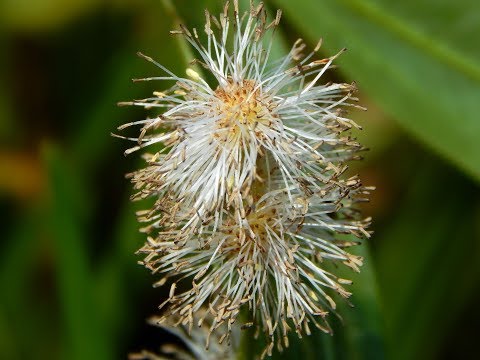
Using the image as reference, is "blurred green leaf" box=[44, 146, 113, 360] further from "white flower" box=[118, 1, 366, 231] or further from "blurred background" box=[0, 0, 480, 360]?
"white flower" box=[118, 1, 366, 231]

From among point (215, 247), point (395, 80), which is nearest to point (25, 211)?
point (395, 80)

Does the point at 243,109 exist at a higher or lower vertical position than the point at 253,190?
higher

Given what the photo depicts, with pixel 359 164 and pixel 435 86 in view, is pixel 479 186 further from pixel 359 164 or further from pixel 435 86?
pixel 435 86

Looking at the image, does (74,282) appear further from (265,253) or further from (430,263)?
(430,263)

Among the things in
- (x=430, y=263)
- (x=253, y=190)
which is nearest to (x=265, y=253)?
(x=253, y=190)

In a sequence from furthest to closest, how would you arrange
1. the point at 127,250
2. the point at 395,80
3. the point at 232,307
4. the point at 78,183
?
the point at 78,183, the point at 127,250, the point at 395,80, the point at 232,307
